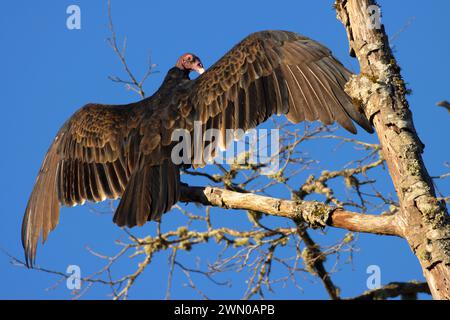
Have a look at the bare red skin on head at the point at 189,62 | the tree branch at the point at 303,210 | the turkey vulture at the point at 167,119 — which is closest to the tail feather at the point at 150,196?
the turkey vulture at the point at 167,119

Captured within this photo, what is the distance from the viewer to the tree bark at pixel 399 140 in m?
3.38

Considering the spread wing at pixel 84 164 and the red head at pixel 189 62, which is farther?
the red head at pixel 189 62

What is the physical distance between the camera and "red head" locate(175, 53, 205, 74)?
618 cm

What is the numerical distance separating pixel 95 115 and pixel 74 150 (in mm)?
303

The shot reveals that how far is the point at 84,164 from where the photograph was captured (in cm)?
554

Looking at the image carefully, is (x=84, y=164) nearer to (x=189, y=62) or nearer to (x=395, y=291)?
(x=189, y=62)

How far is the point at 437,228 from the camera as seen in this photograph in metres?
3.42

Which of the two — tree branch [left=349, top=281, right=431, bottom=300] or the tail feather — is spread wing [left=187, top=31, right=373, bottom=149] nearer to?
the tail feather

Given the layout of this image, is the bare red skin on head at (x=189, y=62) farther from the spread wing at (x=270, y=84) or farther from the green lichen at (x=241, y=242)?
the green lichen at (x=241, y=242)

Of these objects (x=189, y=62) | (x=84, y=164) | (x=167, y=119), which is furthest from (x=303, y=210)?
(x=189, y=62)

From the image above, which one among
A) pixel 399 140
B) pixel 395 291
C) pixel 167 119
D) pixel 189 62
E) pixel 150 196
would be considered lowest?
pixel 395 291

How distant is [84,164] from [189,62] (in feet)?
4.21
